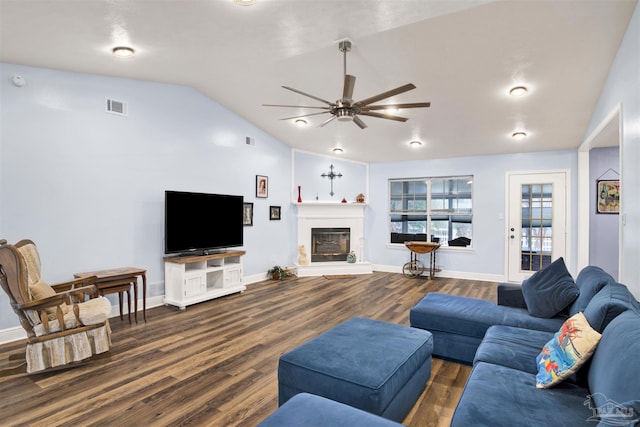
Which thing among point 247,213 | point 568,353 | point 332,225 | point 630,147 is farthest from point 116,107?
point 630,147

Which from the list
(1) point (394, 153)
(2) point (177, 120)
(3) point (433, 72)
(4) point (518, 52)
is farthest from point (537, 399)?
(1) point (394, 153)

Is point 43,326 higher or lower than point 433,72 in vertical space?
lower

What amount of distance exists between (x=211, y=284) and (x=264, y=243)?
138 cm

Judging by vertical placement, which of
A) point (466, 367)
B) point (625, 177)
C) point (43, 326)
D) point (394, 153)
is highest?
point (394, 153)

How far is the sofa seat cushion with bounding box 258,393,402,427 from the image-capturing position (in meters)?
1.40

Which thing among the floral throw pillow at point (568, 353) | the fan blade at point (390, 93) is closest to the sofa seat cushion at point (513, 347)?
the floral throw pillow at point (568, 353)

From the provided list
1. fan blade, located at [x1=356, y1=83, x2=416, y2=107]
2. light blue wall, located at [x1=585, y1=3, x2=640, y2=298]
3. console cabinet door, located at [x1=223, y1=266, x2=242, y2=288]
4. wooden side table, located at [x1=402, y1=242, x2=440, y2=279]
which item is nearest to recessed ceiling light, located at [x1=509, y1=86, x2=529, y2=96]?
light blue wall, located at [x1=585, y1=3, x2=640, y2=298]

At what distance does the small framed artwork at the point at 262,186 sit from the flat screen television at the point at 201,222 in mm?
691

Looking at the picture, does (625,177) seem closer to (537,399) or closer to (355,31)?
(537,399)

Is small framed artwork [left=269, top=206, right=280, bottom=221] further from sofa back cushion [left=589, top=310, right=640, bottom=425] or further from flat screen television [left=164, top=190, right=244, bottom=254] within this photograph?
sofa back cushion [left=589, top=310, right=640, bottom=425]

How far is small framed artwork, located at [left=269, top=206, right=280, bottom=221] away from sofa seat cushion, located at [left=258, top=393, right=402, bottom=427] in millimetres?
5027

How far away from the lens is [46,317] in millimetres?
2754

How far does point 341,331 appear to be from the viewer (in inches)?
99.3

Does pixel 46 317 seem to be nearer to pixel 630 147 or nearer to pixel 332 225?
pixel 630 147
